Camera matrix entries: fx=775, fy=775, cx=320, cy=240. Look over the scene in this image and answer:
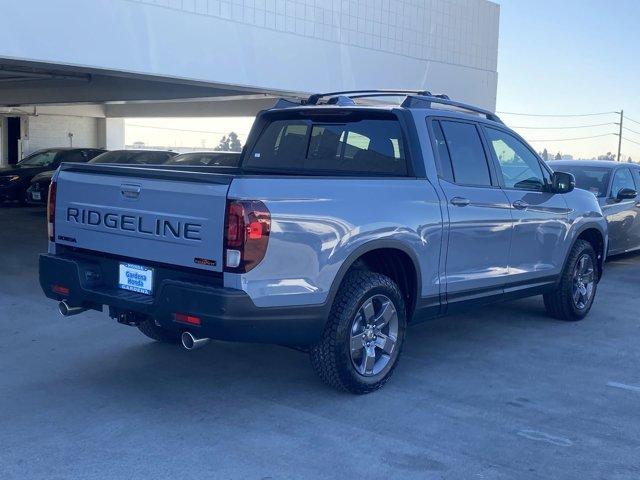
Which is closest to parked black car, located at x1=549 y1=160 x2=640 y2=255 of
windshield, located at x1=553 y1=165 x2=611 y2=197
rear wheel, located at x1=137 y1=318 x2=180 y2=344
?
windshield, located at x1=553 y1=165 x2=611 y2=197

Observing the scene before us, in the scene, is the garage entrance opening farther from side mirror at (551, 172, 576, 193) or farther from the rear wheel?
side mirror at (551, 172, 576, 193)

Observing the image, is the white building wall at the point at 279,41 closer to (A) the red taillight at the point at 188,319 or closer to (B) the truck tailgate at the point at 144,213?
(B) the truck tailgate at the point at 144,213

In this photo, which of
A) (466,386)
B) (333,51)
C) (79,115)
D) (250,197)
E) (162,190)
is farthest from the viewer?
(79,115)

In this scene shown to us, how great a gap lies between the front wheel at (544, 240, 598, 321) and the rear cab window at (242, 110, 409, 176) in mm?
2748

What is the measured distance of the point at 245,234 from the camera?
4.43 meters

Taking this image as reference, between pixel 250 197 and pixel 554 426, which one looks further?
pixel 554 426

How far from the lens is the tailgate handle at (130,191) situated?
16.2ft

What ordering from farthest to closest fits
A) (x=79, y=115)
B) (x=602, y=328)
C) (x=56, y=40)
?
(x=79, y=115) < (x=56, y=40) < (x=602, y=328)

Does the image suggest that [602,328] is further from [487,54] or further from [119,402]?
[487,54]

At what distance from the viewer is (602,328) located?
7.80 m

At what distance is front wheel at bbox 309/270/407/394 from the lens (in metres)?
5.12

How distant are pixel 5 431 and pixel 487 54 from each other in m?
16.9

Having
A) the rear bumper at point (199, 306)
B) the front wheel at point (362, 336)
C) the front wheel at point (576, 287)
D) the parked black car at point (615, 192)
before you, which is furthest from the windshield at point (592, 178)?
the rear bumper at point (199, 306)

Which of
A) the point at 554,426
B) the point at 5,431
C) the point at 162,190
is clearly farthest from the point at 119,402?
the point at 554,426
